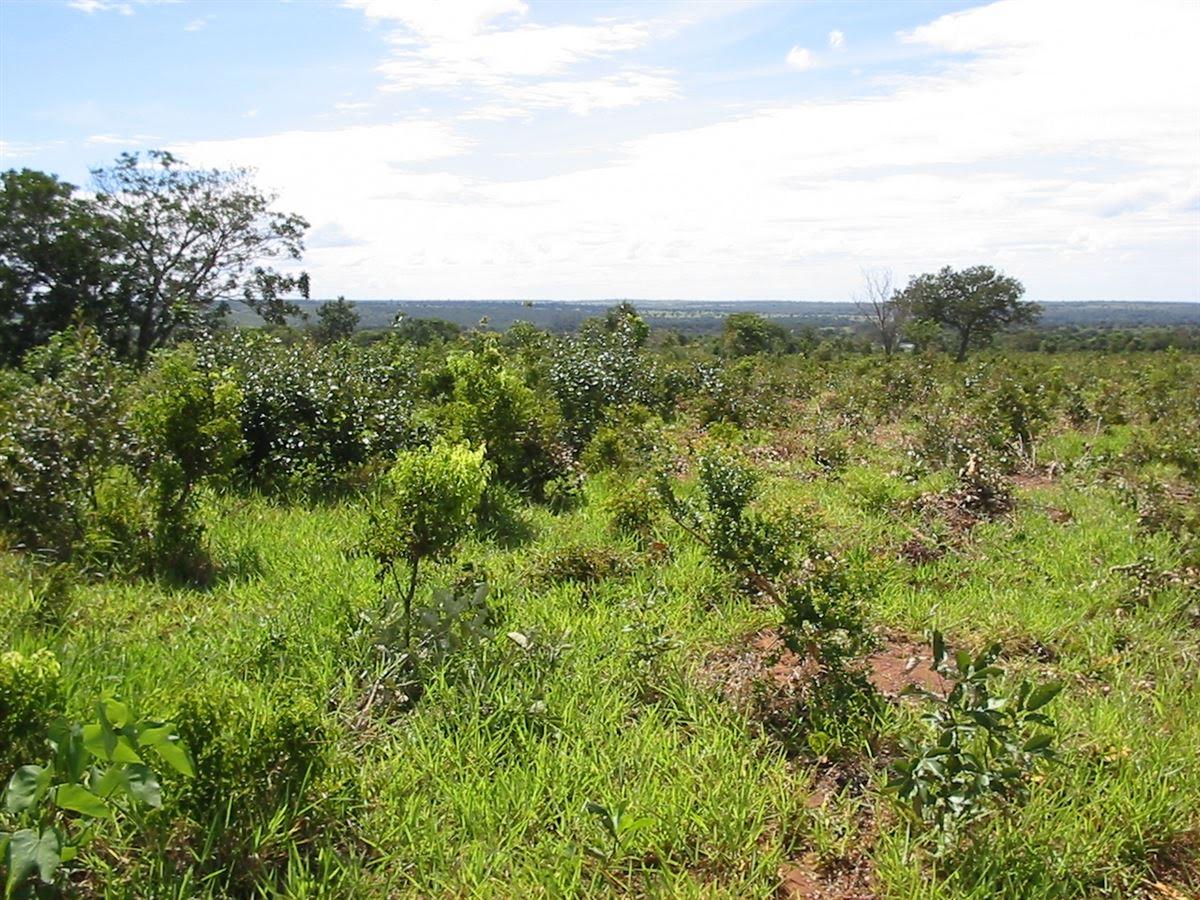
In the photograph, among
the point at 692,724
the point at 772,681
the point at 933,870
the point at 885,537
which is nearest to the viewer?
the point at 933,870

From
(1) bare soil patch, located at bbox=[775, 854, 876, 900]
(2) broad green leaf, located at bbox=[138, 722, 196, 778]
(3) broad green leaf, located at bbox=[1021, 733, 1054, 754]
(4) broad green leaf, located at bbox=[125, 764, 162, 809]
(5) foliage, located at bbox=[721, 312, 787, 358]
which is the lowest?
(1) bare soil patch, located at bbox=[775, 854, 876, 900]

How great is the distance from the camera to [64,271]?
21984 mm

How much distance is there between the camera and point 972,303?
133 ft

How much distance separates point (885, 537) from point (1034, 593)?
1136mm

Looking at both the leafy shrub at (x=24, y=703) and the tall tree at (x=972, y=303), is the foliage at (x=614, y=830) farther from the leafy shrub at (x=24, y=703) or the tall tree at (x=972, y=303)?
the tall tree at (x=972, y=303)

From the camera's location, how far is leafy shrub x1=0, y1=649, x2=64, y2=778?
2.31 metres

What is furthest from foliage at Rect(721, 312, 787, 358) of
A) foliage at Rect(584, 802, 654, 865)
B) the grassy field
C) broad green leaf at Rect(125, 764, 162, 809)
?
broad green leaf at Rect(125, 764, 162, 809)

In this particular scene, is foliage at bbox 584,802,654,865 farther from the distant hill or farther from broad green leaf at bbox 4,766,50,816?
the distant hill

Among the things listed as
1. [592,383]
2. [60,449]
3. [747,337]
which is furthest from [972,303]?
[60,449]

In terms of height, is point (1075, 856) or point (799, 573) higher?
point (799, 573)

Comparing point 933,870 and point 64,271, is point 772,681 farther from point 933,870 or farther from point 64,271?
point 64,271

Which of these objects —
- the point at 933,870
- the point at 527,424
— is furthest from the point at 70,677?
the point at 527,424

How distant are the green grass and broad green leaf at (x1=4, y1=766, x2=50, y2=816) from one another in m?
0.66

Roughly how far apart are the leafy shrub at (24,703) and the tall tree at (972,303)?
136 ft
